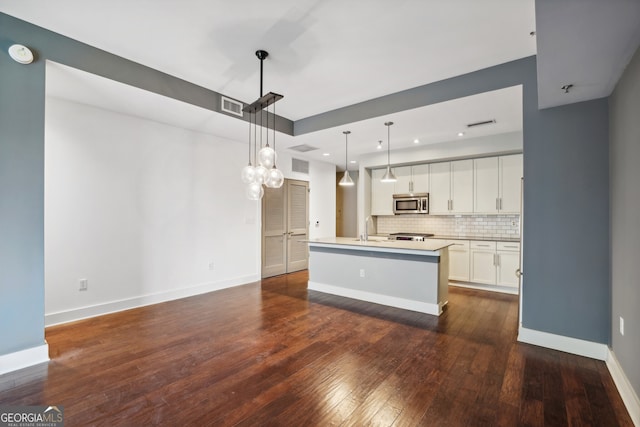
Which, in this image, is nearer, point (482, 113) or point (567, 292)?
point (567, 292)

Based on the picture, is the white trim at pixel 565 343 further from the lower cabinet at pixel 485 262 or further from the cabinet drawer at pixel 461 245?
the cabinet drawer at pixel 461 245

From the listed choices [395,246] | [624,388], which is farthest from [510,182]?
[624,388]

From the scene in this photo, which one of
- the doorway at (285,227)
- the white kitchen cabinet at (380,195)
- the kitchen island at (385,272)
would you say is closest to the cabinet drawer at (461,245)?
the kitchen island at (385,272)

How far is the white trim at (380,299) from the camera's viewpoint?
12.8ft

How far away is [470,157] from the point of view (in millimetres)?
5414

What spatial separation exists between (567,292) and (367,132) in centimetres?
337

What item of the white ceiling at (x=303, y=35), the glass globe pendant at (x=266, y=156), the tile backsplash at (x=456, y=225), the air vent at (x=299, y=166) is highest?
the white ceiling at (x=303, y=35)

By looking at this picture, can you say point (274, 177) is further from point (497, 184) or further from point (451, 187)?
point (497, 184)

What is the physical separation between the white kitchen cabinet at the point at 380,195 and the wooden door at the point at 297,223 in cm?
158

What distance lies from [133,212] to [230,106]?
207cm

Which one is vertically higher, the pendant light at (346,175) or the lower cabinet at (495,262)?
the pendant light at (346,175)

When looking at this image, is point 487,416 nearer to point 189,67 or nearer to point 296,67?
point 296,67

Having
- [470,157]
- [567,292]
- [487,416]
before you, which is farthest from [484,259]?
[487,416]

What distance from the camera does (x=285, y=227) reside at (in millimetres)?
6543
